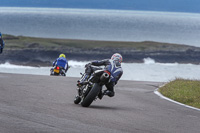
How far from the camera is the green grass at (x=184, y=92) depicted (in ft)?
49.8

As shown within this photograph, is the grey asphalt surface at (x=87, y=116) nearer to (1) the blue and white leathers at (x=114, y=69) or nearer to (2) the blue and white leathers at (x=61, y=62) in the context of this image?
(1) the blue and white leathers at (x=114, y=69)

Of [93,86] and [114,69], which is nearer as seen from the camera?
[93,86]

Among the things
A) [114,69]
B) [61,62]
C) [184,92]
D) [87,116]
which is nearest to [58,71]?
[61,62]

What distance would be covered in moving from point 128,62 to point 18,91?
188ft

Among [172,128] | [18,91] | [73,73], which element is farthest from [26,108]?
[73,73]

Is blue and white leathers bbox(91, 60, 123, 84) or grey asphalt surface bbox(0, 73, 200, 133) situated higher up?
blue and white leathers bbox(91, 60, 123, 84)

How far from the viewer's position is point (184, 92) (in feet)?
54.6

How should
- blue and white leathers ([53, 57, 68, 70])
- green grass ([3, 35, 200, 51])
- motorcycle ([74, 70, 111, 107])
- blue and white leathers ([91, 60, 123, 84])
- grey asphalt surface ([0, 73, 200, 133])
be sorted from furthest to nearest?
green grass ([3, 35, 200, 51]) < blue and white leathers ([53, 57, 68, 70]) < blue and white leathers ([91, 60, 123, 84]) < motorcycle ([74, 70, 111, 107]) < grey asphalt surface ([0, 73, 200, 133])

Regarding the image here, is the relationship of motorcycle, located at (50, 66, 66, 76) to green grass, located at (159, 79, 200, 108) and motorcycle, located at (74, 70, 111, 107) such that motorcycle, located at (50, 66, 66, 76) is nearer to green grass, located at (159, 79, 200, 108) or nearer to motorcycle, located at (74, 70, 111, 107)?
green grass, located at (159, 79, 200, 108)

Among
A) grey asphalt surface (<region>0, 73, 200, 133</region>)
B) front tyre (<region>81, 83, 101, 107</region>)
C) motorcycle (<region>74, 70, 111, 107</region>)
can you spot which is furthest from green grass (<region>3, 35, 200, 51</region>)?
front tyre (<region>81, 83, 101, 107</region>)

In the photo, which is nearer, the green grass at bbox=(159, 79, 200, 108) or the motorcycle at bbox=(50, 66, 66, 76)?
the green grass at bbox=(159, 79, 200, 108)

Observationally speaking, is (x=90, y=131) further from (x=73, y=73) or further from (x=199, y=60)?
(x=199, y=60)

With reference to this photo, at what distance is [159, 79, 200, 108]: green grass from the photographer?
598 inches

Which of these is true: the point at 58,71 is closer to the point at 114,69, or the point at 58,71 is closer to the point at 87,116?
the point at 114,69
